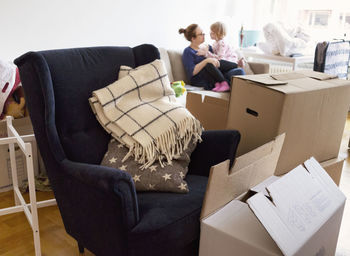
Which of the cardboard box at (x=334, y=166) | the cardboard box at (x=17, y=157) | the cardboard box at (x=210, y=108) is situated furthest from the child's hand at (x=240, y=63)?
the cardboard box at (x=17, y=157)

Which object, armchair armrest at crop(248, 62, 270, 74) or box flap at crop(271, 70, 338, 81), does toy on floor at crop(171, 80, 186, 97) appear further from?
box flap at crop(271, 70, 338, 81)

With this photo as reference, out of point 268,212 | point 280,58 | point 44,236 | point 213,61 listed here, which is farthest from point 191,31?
point 268,212

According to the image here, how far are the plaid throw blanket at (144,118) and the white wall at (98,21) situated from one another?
1.22 metres

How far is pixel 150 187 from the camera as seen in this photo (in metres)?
1.49

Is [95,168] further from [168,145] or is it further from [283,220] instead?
[283,220]

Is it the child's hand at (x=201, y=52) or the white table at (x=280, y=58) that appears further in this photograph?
the white table at (x=280, y=58)

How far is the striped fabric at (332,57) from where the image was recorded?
3064mm

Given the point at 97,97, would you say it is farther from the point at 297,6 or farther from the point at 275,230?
the point at 297,6

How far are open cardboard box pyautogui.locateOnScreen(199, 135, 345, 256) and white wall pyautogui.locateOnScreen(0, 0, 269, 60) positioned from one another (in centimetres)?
188

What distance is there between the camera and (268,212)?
1081 millimetres

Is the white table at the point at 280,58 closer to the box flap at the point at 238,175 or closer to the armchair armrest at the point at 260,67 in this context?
the armchair armrest at the point at 260,67

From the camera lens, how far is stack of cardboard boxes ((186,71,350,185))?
164 centimetres

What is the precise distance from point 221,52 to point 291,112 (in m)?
1.82

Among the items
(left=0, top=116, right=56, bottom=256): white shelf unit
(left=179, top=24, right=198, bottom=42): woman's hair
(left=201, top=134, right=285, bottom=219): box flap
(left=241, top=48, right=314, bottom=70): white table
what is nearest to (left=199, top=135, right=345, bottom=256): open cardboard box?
(left=201, top=134, right=285, bottom=219): box flap
